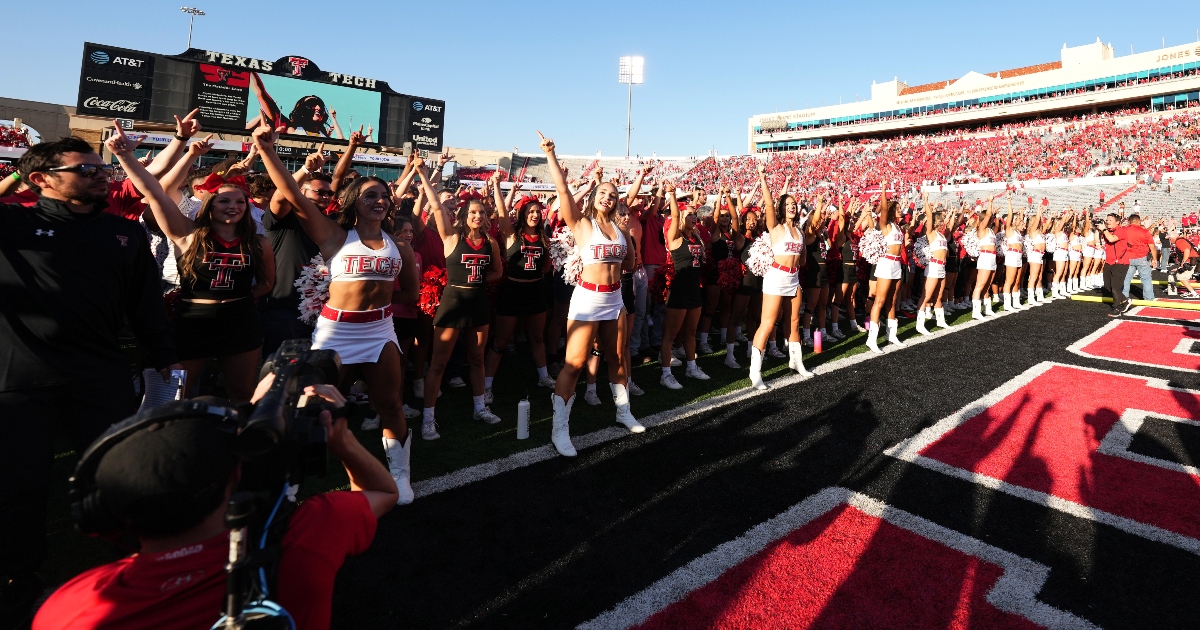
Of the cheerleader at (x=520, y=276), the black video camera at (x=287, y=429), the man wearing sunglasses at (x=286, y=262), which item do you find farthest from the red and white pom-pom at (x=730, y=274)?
the black video camera at (x=287, y=429)

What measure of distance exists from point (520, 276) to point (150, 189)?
3082 mm

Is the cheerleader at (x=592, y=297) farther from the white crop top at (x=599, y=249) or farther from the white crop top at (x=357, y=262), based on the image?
the white crop top at (x=357, y=262)

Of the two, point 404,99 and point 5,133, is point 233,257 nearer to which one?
point 5,133

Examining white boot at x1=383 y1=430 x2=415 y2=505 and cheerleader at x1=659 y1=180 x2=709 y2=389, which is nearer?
white boot at x1=383 y1=430 x2=415 y2=505

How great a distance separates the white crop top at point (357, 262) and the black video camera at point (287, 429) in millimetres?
1986

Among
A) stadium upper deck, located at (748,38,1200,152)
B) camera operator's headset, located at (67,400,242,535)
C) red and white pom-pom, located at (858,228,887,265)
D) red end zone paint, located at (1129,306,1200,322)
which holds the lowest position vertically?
camera operator's headset, located at (67,400,242,535)

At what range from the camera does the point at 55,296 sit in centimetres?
240

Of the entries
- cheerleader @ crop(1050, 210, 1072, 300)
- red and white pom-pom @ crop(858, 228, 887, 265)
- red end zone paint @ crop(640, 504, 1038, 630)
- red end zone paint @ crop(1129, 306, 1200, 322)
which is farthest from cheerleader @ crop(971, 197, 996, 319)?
red end zone paint @ crop(640, 504, 1038, 630)

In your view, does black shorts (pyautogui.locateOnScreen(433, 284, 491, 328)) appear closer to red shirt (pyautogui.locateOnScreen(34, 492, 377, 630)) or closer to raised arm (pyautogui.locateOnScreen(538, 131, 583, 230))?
raised arm (pyautogui.locateOnScreen(538, 131, 583, 230))

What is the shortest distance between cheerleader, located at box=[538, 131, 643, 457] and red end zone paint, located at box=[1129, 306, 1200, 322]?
42.8ft

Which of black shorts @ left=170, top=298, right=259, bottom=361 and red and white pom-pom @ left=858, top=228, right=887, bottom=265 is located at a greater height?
red and white pom-pom @ left=858, top=228, right=887, bottom=265

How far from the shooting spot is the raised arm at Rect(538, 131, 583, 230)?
403cm

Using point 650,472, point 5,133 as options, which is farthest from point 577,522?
point 5,133

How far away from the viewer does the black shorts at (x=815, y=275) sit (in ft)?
26.5
